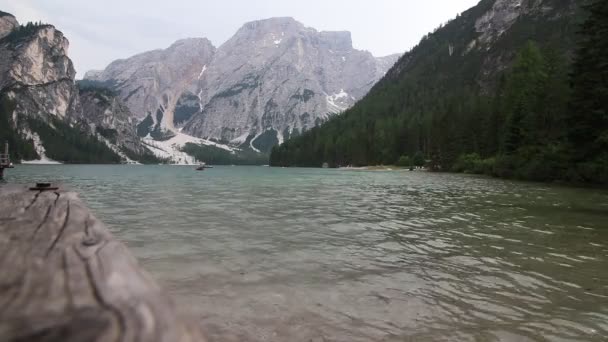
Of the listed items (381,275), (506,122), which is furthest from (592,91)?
(381,275)

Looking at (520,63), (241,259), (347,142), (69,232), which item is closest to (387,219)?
(241,259)

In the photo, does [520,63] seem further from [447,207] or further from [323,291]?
[323,291]

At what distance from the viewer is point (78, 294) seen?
1.57 m

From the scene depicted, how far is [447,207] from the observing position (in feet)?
74.3

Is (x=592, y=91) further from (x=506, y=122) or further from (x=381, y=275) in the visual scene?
(x=381, y=275)

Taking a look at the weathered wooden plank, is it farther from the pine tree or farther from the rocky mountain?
the rocky mountain

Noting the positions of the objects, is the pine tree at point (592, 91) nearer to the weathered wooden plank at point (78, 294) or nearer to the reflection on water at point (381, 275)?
the reflection on water at point (381, 275)

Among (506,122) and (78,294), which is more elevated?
(506,122)

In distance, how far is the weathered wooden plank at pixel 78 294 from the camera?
4.35 ft

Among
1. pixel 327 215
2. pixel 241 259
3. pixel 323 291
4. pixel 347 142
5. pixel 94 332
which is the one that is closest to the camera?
pixel 94 332

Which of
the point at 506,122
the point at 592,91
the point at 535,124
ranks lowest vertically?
the point at 535,124

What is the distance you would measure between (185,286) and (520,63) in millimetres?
92365

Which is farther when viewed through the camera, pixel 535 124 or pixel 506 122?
pixel 506 122

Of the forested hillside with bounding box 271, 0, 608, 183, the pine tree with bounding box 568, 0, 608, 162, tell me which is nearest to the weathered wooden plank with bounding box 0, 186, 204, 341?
the pine tree with bounding box 568, 0, 608, 162
